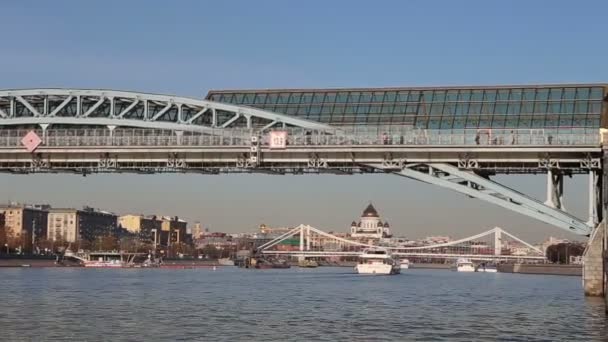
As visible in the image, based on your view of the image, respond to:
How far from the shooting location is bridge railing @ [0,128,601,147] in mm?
49188

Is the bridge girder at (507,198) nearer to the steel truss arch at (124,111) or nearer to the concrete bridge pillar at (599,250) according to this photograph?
the concrete bridge pillar at (599,250)

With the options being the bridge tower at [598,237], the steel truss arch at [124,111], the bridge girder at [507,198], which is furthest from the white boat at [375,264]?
the bridge girder at [507,198]

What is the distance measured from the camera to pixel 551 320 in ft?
151

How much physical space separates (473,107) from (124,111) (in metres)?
27.5

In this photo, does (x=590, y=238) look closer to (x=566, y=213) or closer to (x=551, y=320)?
(x=566, y=213)

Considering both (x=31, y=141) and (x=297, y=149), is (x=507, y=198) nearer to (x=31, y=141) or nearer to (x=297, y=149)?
(x=297, y=149)

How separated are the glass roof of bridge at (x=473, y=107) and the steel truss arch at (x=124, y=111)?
46.7 ft

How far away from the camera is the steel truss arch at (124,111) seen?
63594 mm

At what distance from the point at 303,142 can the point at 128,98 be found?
1801 cm

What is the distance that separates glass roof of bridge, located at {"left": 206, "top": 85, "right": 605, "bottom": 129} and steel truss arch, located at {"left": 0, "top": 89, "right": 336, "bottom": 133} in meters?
14.2

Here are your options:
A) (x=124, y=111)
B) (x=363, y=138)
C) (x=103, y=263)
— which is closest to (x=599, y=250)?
(x=363, y=138)

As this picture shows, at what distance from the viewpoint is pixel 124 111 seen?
2586 inches

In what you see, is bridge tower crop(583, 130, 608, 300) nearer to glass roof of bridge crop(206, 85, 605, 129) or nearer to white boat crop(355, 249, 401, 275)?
glass roof of bridge crop(206, 85, 605, 129)

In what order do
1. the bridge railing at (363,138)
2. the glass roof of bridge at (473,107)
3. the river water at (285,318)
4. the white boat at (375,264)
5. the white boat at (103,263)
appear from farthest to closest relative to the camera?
the white boat at (103,263) → the white boat at (375,264) → the glass roof of bridge at (473,107) → the bridge railing at (363,138) → the river water at (285,318)
